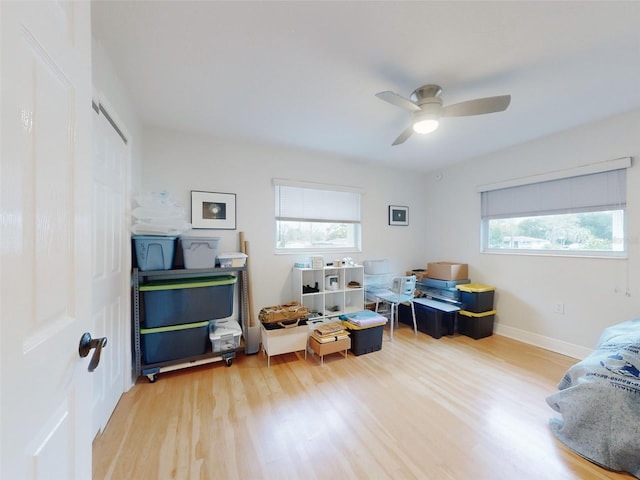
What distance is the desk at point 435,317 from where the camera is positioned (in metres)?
3.13

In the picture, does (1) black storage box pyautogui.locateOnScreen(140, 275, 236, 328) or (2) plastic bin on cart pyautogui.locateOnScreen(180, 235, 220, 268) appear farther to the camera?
(2) plastic bin on cart pyautogui.locateOnScreen(180, 235, 220, 268)

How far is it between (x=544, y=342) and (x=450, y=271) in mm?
1229

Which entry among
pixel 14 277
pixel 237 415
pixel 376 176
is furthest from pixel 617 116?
pixel 237 415

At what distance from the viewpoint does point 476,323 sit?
3098mm

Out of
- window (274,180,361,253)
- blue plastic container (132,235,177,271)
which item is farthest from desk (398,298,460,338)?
blue plastic container (132,235,177,271)

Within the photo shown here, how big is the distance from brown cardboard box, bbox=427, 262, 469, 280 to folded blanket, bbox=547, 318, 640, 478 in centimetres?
176

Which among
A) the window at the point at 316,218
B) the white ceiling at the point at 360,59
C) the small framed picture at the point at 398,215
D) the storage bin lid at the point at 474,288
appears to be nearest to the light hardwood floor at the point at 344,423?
the storage bin lid at the point at 474,288

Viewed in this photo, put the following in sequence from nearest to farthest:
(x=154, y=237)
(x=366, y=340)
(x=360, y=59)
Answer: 1. (x=360, y=59)
2. (x=154, y=237)
3. (x=366, y=340)

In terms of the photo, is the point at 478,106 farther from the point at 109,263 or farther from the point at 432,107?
the point at 109,263

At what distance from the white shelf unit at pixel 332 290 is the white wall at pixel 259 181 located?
221mm

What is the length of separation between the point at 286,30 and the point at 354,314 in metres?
2.66

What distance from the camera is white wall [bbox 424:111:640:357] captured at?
90.8 inches

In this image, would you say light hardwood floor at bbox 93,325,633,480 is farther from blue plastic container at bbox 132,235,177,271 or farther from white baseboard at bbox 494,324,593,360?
blue plastic container at bbox 132,235,177,271

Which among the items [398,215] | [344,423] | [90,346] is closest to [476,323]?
[398,215]
